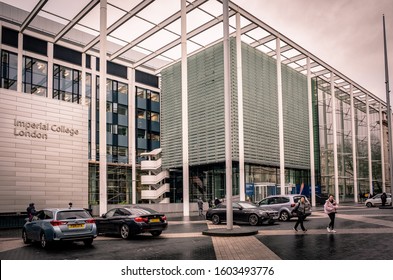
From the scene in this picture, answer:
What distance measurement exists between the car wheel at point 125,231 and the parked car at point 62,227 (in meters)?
1.89

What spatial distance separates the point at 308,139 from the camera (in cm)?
4450

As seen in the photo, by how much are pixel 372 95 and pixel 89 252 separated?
187 feet

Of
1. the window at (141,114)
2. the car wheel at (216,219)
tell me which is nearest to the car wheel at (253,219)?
the car wheel at (216,219)

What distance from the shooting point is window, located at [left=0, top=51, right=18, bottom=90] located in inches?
1294

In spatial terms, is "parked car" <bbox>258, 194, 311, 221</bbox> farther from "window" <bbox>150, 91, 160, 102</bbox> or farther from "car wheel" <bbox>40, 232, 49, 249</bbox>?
"window" <bbox>150, 91, 160, 102</bbox>

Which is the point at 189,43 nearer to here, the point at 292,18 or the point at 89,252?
the point at 292,18

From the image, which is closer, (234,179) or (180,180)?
(234,179)

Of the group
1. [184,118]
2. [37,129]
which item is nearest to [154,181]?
[184,118]

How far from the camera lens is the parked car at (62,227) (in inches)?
504

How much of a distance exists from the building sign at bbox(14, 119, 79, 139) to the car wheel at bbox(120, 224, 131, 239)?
11.3 metres

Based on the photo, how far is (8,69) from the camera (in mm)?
33250

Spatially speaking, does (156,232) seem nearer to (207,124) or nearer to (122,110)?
(207,124)

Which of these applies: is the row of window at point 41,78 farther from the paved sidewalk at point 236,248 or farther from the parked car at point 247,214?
the parked car at point 247,214

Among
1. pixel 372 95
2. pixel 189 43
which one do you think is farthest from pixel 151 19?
pixel 372 95
